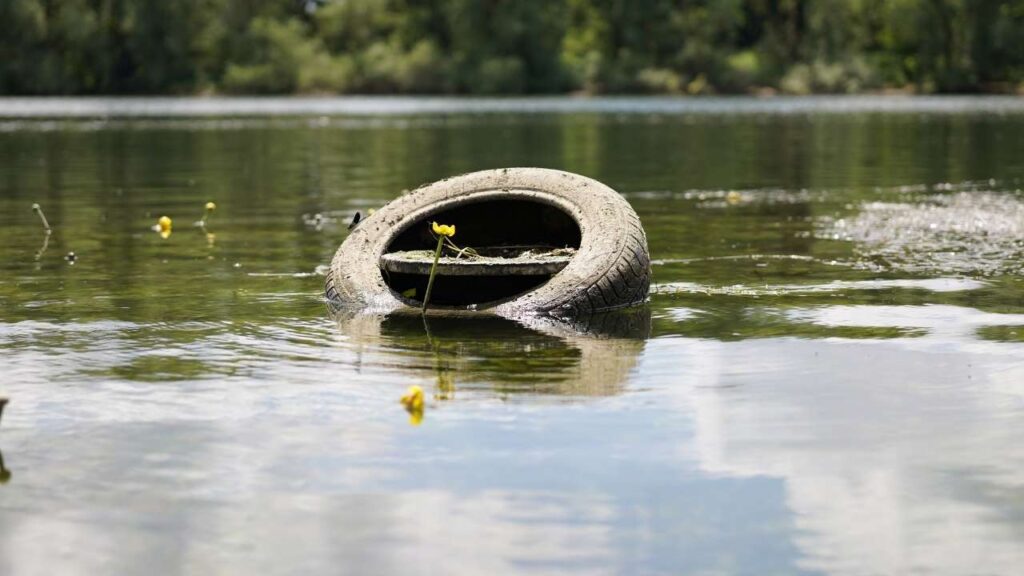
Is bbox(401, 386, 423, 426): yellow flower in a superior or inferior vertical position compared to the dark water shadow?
superior

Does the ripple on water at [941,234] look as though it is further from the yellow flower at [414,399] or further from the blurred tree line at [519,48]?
the blurred tree line at [519,48]

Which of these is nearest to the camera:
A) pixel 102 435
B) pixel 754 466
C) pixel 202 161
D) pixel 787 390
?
pixel 754 466

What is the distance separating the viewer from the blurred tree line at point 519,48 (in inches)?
4341

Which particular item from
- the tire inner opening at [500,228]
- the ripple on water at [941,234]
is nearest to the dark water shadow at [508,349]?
the tire inner opening at [500,228]

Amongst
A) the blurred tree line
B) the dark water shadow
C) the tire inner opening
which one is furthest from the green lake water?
the blurred tree line

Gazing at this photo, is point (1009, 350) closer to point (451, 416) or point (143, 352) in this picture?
point (451, 416)

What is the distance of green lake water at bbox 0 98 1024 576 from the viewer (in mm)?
6133

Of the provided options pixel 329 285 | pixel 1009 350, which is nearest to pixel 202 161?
pixel 329 285

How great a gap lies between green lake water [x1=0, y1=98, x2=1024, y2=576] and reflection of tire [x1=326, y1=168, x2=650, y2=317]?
0.30 meters

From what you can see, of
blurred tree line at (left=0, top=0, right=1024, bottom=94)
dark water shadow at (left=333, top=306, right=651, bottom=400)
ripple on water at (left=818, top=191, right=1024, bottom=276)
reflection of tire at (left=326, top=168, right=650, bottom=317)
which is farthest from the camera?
blurred tree line at (left=0, top=0, right=1024, bottom=94)

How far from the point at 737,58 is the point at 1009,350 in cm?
11701

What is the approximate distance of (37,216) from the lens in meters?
20.7

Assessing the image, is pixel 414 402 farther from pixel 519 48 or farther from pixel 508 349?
pixel 519 48

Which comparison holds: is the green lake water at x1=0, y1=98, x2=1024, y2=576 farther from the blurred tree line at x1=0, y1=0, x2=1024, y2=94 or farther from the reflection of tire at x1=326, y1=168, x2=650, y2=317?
the blurred tree line at x1=0, y1=0, x2=1024, y2=94
